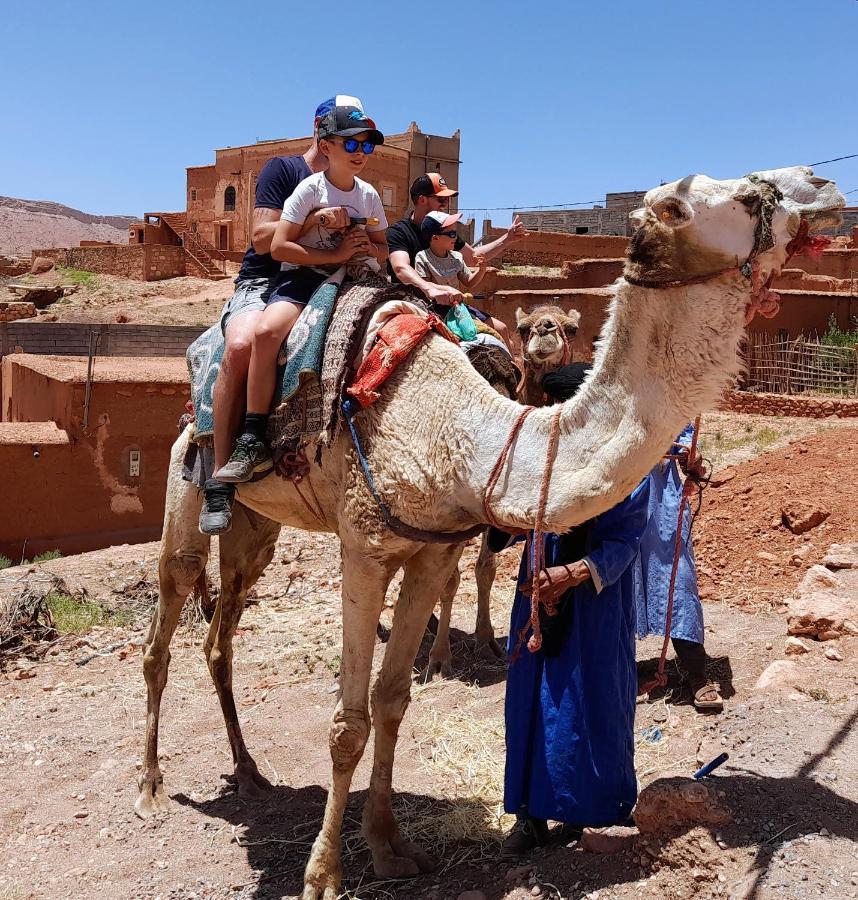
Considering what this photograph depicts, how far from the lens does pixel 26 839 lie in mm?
4578

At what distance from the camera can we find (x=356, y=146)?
3.99m

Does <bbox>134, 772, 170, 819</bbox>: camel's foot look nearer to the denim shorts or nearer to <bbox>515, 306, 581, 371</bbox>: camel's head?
the denim shorts

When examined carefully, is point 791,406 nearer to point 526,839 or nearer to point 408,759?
point 408,759

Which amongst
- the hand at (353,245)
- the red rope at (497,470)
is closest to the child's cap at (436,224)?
the hand at (353,245)

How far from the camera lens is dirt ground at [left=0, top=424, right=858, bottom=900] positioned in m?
3.28

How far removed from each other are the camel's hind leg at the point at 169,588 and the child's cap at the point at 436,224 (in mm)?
2025

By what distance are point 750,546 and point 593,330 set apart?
1101cm

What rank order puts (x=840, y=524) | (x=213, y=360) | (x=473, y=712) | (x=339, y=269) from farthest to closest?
1. (x=840, y=524)
2. (x=473, y=712)
3. (x=213, y=360)
4. (x=339, y=269)

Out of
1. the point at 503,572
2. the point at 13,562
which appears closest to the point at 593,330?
the point at 503,572

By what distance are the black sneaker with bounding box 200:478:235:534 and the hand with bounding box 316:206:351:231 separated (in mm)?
1232

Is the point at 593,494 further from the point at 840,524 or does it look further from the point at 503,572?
the point at 503,572

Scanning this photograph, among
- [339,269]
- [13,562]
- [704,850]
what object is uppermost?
[339,269]

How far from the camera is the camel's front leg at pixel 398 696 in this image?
3.92 meters

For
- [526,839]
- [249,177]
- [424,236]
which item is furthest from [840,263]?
[249,177]
